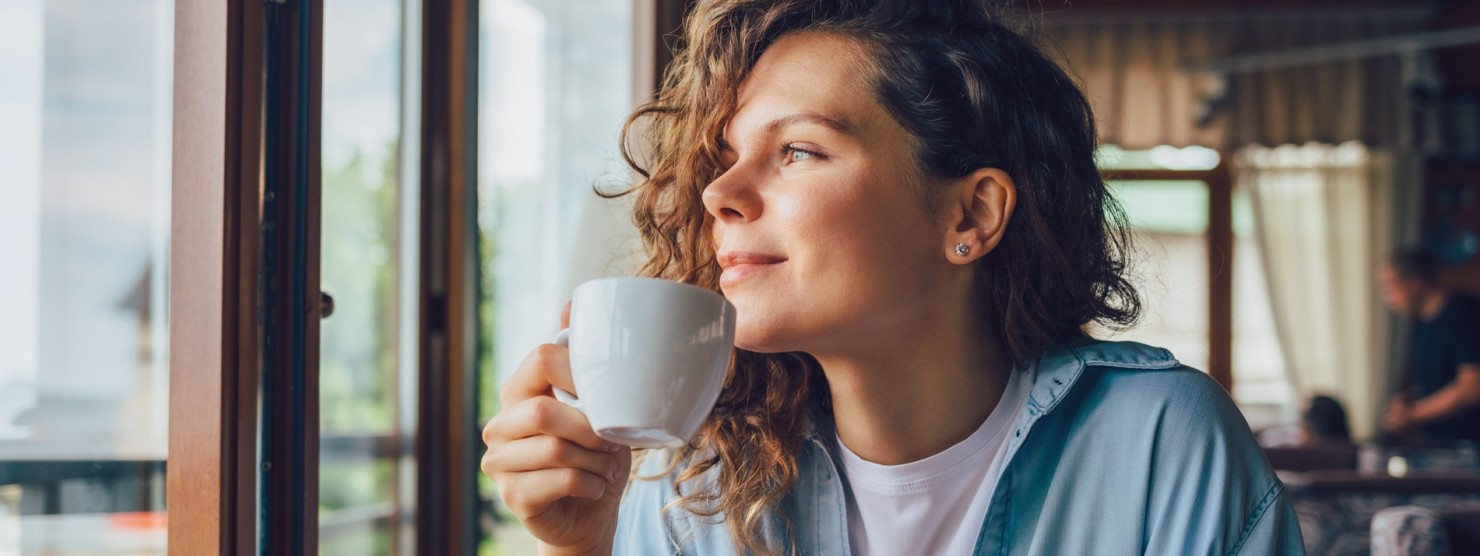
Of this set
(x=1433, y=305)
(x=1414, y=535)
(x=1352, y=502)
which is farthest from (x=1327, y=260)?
(x=1414, y=535)

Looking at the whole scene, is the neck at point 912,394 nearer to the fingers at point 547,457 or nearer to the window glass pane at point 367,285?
the fingers at point 547,457

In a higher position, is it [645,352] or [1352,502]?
[645,352]

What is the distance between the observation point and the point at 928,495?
1246 millimetres

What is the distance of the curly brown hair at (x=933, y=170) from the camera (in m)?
1.27

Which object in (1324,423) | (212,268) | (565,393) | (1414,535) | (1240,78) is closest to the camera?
(565,393)

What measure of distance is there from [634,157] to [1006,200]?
20.7 inches

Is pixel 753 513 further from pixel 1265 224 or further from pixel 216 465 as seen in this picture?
pixel 1265 224

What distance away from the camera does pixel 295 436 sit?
1.10 m

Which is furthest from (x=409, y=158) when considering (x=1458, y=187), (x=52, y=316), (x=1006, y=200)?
(x=1458, y=187)

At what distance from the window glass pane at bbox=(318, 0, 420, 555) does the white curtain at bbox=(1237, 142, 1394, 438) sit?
16.8 ft

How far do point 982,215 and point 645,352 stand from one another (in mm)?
602

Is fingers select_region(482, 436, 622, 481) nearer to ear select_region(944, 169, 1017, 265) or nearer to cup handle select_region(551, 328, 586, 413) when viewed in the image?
cup handle select_region(551, 328, 586, 413)

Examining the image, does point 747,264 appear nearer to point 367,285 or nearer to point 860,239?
point 860,239

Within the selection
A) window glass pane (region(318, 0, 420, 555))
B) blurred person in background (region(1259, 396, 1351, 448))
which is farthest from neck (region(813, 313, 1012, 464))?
blurred person in background (region(1259, 396, 1351, 448))
